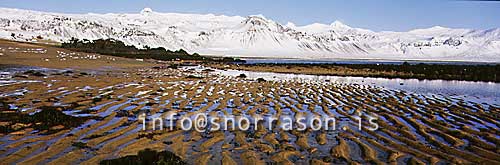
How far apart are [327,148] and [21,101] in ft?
28.6

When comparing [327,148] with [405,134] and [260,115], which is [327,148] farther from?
[260,115]

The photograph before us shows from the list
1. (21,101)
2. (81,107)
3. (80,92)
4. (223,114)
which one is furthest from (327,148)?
(80,92)

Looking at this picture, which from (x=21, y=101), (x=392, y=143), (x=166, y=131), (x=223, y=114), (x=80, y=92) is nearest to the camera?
(x=392, y=143)

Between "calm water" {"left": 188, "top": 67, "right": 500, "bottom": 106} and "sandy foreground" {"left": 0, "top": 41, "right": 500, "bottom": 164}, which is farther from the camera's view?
"calm water" {"left": 188, "top": 67, "right": 500, "bottom": 106}

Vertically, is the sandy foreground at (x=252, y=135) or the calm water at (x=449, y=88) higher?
the sandy foreground at (x=252, y=135)

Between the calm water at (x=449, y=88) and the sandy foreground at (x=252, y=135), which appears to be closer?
the sandy foreground at (x=252, y=135)

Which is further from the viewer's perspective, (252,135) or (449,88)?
(449,88)

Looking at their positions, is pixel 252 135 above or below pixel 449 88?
above

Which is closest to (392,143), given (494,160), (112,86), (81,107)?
(494,160)

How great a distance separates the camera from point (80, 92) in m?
14.3

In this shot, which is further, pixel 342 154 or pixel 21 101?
pixel 21 101

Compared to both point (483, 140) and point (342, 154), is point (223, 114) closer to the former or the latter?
point (342, 154)

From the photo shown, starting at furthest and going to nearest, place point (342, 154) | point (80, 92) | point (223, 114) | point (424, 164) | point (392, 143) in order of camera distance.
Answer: point (80, 92) < point (223, 114) < point (392, 143) < point (342, 154) < point (424, 164)

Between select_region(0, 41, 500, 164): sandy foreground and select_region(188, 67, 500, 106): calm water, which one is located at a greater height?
select_region(0, 41, 500, 164): sandy foreground
